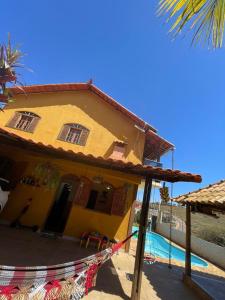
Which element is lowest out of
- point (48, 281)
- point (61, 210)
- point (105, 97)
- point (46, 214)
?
point (48, 281)

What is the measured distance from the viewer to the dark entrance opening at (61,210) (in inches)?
371

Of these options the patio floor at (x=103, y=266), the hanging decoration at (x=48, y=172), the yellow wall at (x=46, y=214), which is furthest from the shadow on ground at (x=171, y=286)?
the hanging decoration at (x=48, y=172)

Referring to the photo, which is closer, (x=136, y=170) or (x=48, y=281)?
(x=48, y=281)

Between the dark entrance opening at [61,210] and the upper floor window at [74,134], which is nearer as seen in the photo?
the dark entrance opening at [61,210]

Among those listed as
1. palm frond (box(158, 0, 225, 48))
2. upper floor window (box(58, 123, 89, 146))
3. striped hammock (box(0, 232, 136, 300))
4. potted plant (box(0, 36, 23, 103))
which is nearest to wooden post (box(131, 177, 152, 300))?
striped hammock (box(0, 232, 136, 300))

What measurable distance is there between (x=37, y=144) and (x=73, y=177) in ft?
14.7

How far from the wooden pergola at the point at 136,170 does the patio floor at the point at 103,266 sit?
78 cm

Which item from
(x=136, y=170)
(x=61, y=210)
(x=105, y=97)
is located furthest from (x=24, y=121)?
(x=136, y=170)

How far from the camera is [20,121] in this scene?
1077 cm

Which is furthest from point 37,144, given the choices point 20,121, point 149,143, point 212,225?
point 212,225

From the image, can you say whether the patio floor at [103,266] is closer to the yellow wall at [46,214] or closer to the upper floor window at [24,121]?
the yellow wall at [46,214]

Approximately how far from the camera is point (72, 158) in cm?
555

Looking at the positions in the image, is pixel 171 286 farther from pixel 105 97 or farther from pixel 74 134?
pixel 105 97

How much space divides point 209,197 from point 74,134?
789 centimetres
